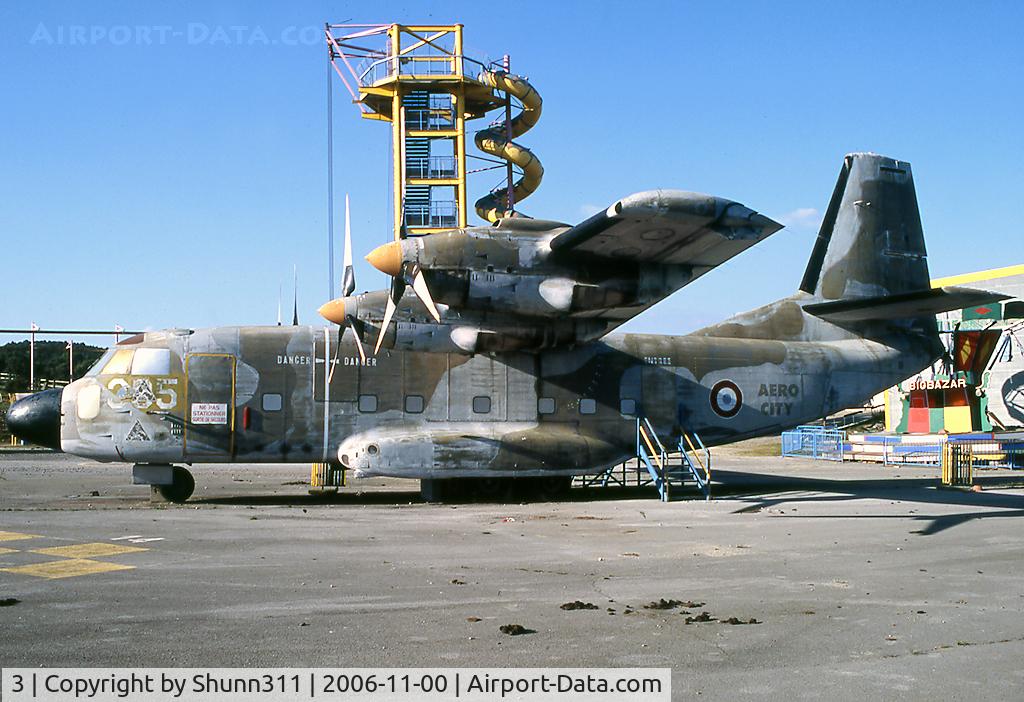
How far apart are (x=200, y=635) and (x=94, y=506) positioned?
456 inches

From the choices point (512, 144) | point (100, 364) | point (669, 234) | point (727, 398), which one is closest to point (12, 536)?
point (100, 364)

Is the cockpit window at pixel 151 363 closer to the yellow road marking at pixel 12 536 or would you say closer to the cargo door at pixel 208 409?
the cargo door at pixel 208 409

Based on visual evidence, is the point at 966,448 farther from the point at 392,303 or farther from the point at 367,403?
the point at 392,303

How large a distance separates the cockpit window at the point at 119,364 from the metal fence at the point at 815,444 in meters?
26.3

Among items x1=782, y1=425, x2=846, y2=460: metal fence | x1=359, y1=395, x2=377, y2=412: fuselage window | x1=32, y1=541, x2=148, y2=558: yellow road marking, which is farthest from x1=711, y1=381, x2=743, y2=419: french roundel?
x1=782, y1=425, x2=846, y2=460: metal fence

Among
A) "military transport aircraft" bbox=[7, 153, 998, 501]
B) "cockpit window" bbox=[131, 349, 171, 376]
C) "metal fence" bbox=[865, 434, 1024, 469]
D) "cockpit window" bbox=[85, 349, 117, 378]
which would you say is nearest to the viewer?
"military transport aircraft" bbox=[7, 153, 998, 501]

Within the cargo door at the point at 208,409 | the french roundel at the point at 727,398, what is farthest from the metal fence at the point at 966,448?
the cargo door at the point at 208,409

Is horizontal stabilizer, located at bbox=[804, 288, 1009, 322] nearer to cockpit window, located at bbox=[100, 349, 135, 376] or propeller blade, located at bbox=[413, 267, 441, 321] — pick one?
propeller blade, located at bbox=[413, 267, 441, 321]

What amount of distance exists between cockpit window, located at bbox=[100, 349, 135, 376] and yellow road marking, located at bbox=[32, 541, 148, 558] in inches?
269

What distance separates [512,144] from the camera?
46719 millimetres

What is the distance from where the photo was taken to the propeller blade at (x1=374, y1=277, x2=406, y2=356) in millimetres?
16984

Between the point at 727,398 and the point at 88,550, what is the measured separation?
13.8 meters

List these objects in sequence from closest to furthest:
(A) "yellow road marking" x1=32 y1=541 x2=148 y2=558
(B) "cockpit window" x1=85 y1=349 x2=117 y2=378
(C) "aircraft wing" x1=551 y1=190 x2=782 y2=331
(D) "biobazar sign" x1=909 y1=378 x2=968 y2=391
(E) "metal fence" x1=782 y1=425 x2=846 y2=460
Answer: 1. (A) "yellow road marking" x1=32 y1=541 x2=148 y2=558
2. (C) "aircraft wing" x1=551 y1=190 x2=782 y2=331
3. (B) "cockpit window" x1=85 y1=349 x2=117 y2=378
4. (D) "biobazar sign" x1=909 y1=378 x2=968 y2=391
5. (E) "metal fence" x1=782 y1=425 x2=846 y2=460

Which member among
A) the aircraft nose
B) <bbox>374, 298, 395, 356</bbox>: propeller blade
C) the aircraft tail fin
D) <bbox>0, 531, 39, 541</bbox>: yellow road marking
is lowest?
<bbox>0, 531, 39, 541</bbox>: yellow road marking
